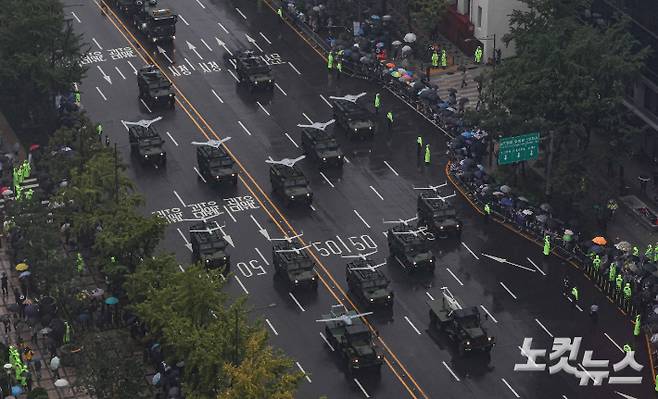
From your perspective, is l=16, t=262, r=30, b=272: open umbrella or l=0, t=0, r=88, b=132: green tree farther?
l=0, t=0, r=88, b=132: green tree

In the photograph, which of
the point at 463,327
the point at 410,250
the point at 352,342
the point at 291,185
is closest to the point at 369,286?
the point at 410,250

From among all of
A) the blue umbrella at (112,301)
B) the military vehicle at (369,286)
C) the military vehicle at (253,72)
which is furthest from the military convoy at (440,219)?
the military vehicle at (253,72)

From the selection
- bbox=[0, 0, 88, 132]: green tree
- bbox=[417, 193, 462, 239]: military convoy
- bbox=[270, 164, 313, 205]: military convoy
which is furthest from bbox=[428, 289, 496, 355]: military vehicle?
bbox=[0, 0, 88, 132]: green tree

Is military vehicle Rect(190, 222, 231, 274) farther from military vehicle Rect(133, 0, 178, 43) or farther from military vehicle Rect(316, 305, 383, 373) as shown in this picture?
military vehicle Rect(133, 0, 178, 43)

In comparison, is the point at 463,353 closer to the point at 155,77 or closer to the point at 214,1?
the point at 155,77

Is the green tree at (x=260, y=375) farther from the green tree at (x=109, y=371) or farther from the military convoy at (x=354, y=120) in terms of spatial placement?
the military convoy at (x=354, y=120)

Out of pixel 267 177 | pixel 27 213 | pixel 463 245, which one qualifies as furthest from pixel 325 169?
pixel 27 213

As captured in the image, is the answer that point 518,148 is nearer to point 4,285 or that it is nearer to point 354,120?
point 354,120
